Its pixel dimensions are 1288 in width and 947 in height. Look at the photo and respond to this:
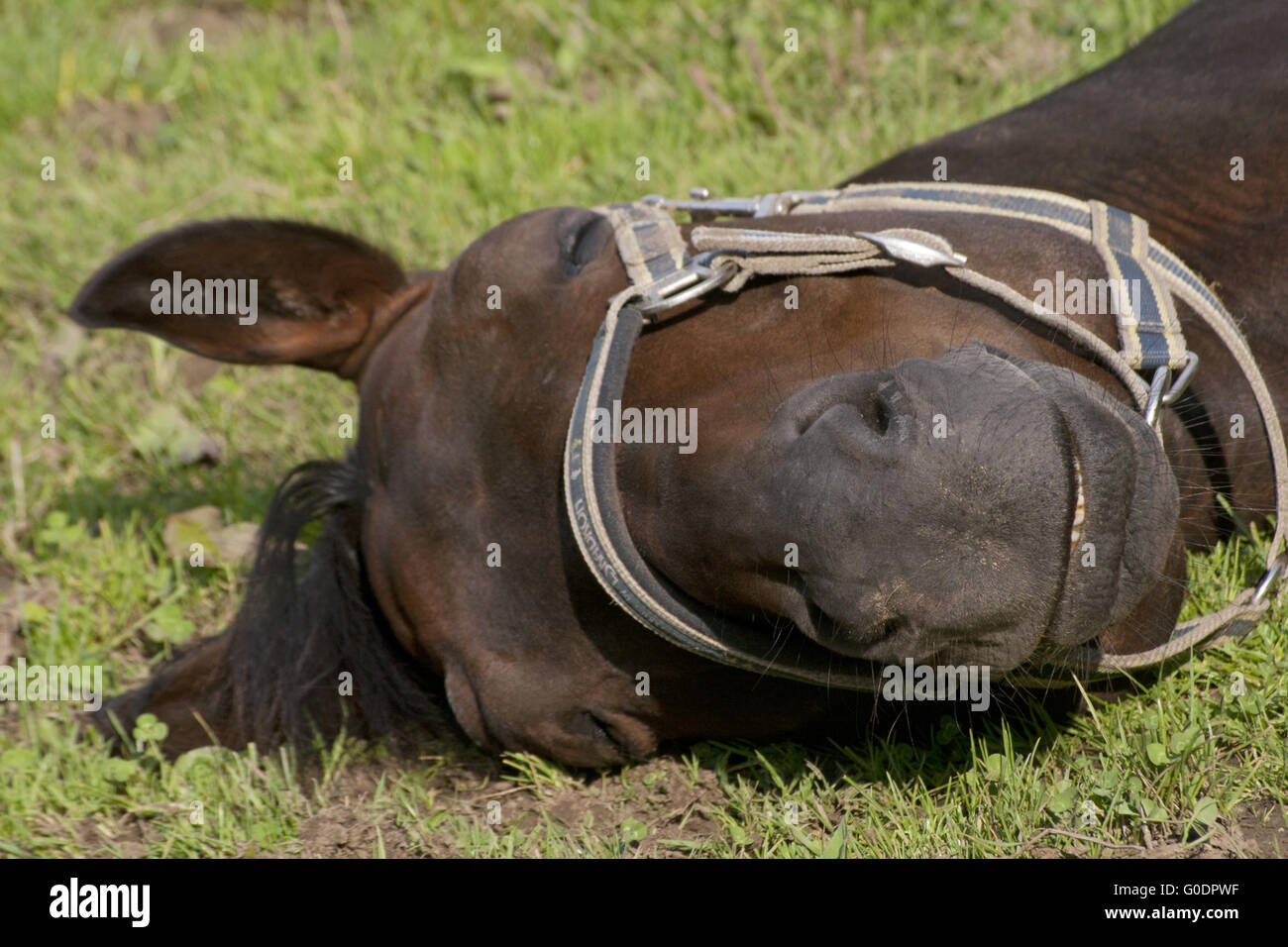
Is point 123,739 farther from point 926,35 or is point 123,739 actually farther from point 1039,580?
point 926,35

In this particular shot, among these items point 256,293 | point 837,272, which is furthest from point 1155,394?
point 256,293

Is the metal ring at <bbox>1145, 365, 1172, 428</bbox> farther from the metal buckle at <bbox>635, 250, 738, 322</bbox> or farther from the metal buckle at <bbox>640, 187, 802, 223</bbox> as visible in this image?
the metal buckle at <bbox>640, 187, 802, 223</bbox>

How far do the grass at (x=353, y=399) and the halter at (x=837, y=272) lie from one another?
0.95ft

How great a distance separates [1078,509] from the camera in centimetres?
196

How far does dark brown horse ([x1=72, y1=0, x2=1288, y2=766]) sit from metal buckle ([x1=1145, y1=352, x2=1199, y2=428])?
6 cm

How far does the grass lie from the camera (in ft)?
8.70

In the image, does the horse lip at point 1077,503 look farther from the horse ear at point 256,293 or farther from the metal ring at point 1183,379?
the horse ear at point 256,293

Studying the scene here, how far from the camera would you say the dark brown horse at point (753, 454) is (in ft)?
6.44

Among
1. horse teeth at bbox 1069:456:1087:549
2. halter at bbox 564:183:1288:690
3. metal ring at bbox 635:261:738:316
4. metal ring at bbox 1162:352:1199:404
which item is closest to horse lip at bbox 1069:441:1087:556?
horse teeth at bbox 1069:456:1087:549

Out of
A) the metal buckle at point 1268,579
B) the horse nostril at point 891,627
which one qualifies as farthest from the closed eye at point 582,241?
the metal buckle at point 1268,579

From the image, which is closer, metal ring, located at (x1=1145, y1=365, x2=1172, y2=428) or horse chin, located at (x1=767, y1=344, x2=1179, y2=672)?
horse chin, located at (x1=767, y1=344, x2=1179, y2=672)
